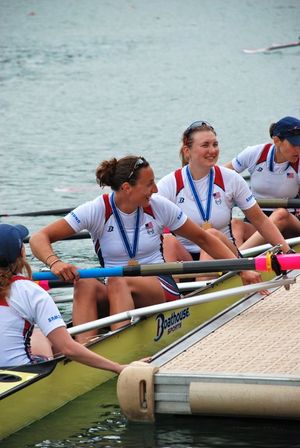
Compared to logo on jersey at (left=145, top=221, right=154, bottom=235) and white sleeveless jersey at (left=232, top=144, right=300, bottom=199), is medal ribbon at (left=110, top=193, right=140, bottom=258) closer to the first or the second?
logo on jersey at (left=145, top=221, right=154, bottom=235)

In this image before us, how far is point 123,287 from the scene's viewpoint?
8.30m

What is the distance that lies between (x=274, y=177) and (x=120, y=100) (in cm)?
2329

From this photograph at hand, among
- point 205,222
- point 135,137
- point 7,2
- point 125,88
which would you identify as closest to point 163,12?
point 7,2

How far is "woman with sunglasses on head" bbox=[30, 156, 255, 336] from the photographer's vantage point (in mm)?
8133

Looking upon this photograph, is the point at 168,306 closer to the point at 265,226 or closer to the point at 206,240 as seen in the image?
the point at 206,240

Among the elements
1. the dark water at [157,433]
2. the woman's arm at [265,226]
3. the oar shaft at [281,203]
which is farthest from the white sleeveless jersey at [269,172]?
the dark water at [157,433]

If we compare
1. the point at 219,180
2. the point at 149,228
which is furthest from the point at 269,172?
the point at 149,228

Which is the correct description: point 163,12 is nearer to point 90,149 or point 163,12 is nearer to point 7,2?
point 7,2

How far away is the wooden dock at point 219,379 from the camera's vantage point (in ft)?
22.7

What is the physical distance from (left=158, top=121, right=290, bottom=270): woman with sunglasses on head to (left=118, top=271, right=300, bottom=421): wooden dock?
60.0 inches

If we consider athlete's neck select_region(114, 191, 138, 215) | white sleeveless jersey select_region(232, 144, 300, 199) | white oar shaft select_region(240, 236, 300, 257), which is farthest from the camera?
white sleeveless jersey select_region(232, 144, 300, 199)

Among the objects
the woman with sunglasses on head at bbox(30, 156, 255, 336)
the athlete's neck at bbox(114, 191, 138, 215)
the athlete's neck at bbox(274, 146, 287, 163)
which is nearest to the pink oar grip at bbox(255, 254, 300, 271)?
the woman with sunglasses on head at bbox(30, 156, 255, 336)

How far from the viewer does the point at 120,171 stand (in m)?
8.14

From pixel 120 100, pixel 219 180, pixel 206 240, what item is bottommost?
pixel 206 240
